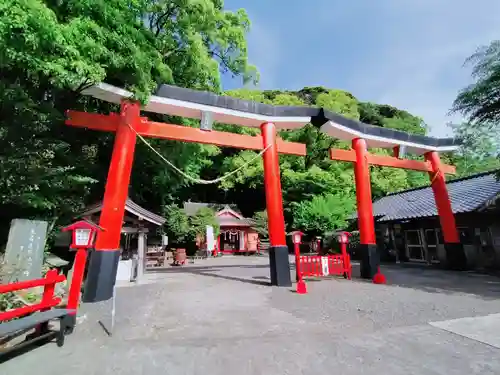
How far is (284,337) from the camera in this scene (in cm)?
429

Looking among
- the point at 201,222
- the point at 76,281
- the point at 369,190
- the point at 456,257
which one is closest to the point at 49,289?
the point at 76,281

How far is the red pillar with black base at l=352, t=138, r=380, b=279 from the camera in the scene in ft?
33.0

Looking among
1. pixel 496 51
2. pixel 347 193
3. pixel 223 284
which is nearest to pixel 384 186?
pixel 347 193

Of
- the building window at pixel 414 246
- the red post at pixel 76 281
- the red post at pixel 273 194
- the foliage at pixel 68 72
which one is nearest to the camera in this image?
the red post at pixel 76 281

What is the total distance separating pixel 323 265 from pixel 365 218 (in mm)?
2314

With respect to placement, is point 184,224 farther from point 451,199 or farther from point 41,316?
point 41,316

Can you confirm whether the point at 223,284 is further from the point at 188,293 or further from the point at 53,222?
the point at 53,222

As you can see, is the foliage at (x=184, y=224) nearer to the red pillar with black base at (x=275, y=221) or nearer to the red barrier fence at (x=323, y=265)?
the red pillar with black base at (x=275, y=221)

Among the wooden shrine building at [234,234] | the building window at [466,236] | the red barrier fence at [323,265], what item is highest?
the wooden shrine building at [234,234]

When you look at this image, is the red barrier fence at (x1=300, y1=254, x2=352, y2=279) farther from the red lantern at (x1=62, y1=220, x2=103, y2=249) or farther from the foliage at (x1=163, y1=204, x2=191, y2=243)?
the foliage at (x1=163, y1=204, x2=191, y2=243)

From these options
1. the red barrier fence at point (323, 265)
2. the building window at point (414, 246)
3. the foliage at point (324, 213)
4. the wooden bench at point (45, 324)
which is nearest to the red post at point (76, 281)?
the wooden bench at point (45, 324)

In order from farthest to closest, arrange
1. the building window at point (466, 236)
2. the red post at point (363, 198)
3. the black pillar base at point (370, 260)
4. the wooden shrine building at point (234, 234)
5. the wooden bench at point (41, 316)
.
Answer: the wooden shrine building at point (234, 234) < the building window at point (466, 236) < the red post at point (363, 198) < the black pillar base at point (370, 260) < the wooden bench at point (41, 316)

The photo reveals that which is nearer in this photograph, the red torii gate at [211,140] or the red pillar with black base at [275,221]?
the red torii gate at [211,140]

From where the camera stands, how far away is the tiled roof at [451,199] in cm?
1264
